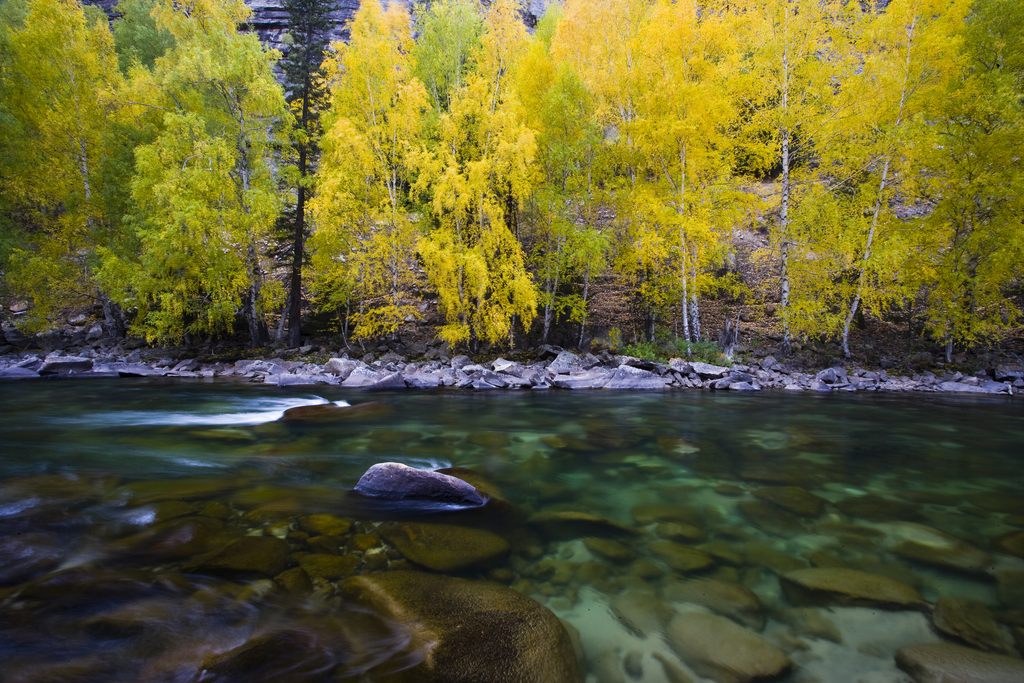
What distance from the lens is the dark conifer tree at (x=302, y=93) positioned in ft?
50.3

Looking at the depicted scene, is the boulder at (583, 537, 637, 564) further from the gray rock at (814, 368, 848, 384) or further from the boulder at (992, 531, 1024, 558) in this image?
the gray rock at (814, 368, 848, 384)

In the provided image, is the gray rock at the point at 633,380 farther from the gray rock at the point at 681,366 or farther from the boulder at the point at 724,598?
the boulder at the point at 724,598

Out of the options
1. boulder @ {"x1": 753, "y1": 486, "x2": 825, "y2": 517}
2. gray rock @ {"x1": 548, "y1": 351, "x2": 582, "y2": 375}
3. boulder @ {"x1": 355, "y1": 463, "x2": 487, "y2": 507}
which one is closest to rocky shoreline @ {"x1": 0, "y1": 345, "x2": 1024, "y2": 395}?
gray rock @ {"x1": 548, "y1": 351, "x2": 582, "y2": 375}

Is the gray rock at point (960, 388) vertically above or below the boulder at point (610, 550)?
below

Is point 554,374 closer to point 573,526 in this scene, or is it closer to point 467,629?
point 573,526

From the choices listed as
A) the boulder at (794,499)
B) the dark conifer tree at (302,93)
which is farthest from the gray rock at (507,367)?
the boulder at (794,499)

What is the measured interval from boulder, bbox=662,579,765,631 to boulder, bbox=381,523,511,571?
98cm

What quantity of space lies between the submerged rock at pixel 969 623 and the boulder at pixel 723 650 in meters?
0.87

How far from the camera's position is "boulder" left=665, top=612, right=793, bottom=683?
1754 mm

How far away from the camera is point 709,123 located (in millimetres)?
12758

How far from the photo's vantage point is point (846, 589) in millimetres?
2303

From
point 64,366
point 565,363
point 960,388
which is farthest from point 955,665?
point 64,366

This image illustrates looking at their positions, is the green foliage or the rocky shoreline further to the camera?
the green foliage

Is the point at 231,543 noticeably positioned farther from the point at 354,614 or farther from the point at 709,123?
the point at 709,123
